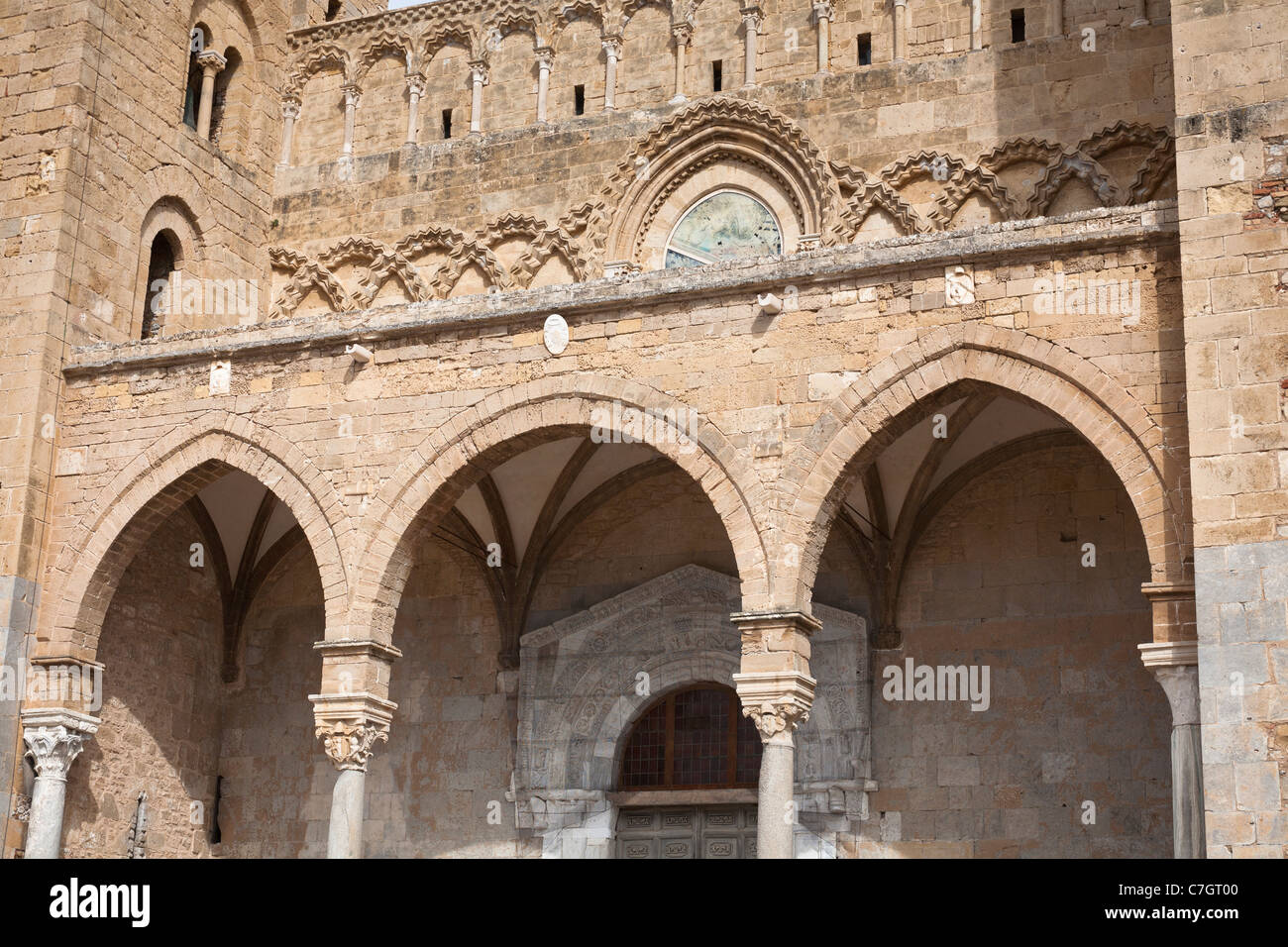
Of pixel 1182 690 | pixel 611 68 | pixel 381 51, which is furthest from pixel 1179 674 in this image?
pixel 381 51

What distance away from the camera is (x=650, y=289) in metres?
13.8

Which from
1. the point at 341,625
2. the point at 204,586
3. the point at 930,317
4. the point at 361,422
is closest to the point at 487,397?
the point at 361,422

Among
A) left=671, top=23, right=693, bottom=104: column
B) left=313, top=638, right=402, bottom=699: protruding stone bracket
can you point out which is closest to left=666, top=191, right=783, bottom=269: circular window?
left=671, top=23, right=693, bottom=104: column

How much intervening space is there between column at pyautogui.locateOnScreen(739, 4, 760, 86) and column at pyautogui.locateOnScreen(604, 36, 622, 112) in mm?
1367

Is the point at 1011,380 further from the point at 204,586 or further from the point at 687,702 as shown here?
the point at 204,586

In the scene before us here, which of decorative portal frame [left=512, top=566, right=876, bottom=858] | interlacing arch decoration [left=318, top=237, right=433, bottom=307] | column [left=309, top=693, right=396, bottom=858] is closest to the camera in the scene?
column [left=309, top=693, right=396, bottom=858]

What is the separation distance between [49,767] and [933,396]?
7963 millimetres

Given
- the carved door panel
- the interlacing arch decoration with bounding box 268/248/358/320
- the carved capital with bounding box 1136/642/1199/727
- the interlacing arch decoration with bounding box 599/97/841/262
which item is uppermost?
the interlacing arch decoration with bounding box 599/97/841/262

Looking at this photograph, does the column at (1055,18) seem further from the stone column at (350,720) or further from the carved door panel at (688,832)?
the stone column at (350,720)

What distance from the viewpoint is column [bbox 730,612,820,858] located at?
12516 millimetres

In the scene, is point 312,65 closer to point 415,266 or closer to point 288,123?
point 288,123

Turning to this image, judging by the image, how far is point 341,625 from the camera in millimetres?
14164

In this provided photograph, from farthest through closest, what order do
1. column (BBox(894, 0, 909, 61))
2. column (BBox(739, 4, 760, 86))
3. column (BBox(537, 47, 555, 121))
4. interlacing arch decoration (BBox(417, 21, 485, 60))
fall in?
1. interlacing arch decoration (BBox(417, 21, 485, 60))
2. column (BBox(537, 47, 555, 121))
3. column (BBox(739, 4, 760, 86))
4. column (BBox(894, 0, 909, 61))

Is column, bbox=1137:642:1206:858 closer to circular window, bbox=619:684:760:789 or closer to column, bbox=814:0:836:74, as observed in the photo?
circular window, bbox=619:684:760:789
